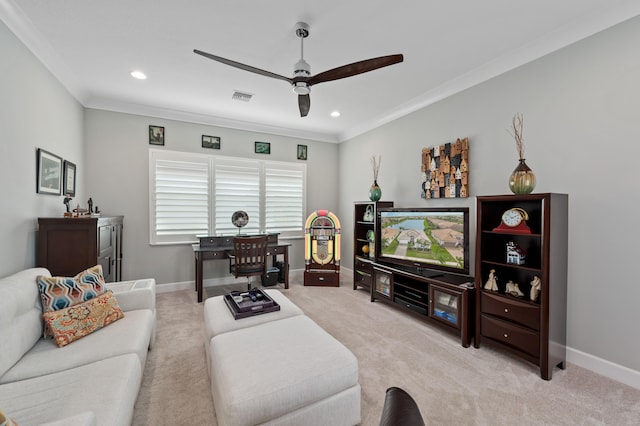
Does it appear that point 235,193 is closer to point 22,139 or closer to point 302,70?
point 22,139

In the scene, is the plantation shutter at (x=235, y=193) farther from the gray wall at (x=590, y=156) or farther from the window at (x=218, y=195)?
the gray wall at (x=590, y=156)

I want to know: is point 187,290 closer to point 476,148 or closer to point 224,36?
point 224,36

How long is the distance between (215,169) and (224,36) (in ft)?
8.35

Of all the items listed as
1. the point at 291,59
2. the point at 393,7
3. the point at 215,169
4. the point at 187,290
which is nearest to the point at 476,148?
the point at 393,7

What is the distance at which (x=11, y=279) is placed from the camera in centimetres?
182

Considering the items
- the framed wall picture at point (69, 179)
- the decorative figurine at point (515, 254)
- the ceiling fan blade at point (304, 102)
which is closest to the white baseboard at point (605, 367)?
the decorative figurine at point (515, 254)

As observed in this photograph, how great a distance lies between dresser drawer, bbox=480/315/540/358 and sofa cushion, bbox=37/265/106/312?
132 inches

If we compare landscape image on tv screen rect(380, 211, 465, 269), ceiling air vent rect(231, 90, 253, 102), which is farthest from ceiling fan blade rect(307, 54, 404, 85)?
landscape image on tv screen rect(380, 211, 465, 269)

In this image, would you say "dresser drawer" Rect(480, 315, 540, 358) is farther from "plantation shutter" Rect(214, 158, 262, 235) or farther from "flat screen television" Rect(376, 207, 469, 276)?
"plantation shutter" Rect(214, 158, 262, 235)

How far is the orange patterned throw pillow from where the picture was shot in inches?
71.8

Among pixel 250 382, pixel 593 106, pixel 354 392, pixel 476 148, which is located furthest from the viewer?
pixel 476 148

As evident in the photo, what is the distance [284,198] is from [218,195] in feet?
3.93

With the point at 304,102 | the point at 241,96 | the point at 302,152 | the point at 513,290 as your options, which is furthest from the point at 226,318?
the point at 302,152

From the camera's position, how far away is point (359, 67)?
213 cm
